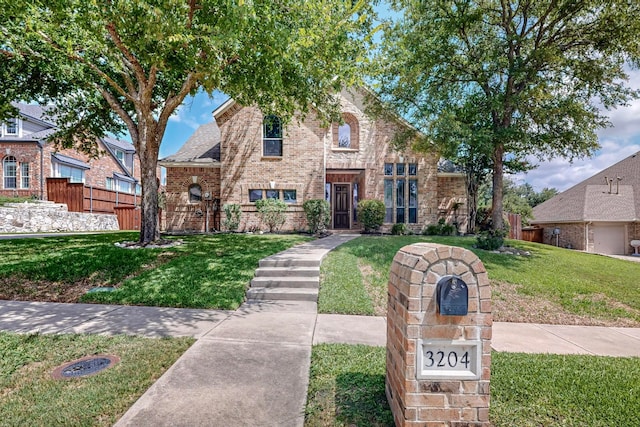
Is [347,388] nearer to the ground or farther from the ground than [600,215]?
nearer to the ground

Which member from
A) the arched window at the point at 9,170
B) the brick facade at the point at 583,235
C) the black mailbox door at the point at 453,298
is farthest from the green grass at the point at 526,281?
the arched window at the point at 9,170

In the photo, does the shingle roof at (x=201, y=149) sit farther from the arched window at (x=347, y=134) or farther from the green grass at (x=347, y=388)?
the green grass at (x=347, y=388)

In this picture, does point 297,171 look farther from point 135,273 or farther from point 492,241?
point 135,273

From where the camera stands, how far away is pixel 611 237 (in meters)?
19.0

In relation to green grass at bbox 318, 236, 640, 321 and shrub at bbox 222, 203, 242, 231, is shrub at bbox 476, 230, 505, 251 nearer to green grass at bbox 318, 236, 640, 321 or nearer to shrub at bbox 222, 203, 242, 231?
green grass at bbox 318, 236, 640, 321

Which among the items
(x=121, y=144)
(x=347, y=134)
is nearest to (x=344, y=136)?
(x=347, y=134)

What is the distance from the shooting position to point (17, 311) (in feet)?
15.3

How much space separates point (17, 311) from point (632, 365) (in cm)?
840

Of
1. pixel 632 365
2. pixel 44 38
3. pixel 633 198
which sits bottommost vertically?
pixel 632 365

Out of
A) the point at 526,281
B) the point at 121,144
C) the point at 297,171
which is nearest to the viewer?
the point at 526,281

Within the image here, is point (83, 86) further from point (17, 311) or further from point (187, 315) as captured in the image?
point (187, 315)

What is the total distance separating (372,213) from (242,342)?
1064 cm

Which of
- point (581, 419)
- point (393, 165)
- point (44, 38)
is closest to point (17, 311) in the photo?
point (44, 38)

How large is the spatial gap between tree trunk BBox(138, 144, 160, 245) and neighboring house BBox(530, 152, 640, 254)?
77.8 feet
